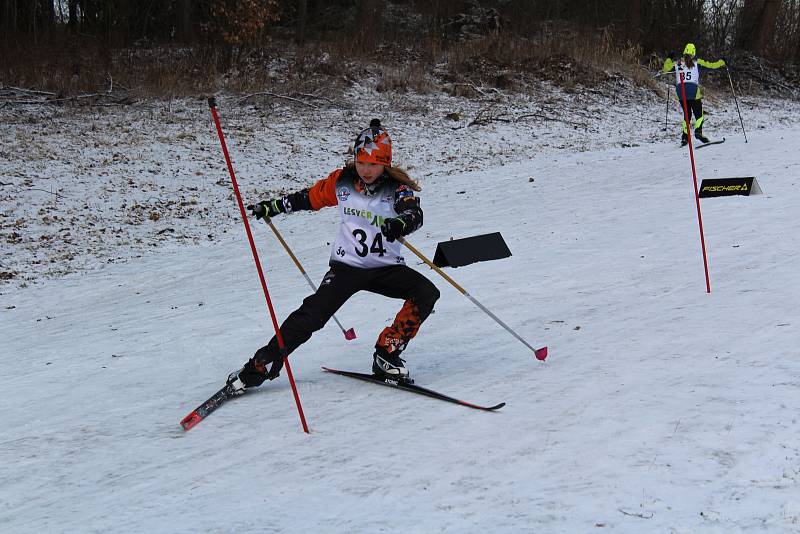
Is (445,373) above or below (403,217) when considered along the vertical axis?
below

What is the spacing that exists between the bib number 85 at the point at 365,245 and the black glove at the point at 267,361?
2.63ft

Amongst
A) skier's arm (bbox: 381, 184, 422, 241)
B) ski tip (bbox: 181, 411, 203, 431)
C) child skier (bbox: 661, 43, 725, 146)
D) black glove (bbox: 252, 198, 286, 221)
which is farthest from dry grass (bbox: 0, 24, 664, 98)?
ski tip (bbox: 181, 411, 203, 431)

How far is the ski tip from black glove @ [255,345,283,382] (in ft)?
1.66

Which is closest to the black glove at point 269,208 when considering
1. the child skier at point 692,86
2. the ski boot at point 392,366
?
the ski boot at point 392,366

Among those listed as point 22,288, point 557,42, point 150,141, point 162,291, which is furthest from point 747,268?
point 557,42

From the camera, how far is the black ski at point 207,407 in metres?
4.75

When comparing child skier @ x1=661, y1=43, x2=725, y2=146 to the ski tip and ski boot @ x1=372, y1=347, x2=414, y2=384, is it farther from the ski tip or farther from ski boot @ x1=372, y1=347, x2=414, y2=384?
the ski tip

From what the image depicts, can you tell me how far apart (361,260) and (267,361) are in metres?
0.84

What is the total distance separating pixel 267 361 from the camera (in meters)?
5.11

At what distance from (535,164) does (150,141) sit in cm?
686

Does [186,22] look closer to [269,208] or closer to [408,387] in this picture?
[269,208]

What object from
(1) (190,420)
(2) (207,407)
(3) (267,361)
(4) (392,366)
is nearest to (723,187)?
(4) (392,366)

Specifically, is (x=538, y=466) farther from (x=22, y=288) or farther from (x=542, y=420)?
(x=22, y=288)

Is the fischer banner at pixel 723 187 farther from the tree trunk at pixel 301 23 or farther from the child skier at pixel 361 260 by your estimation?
the tree trunk at pixel 301 23
